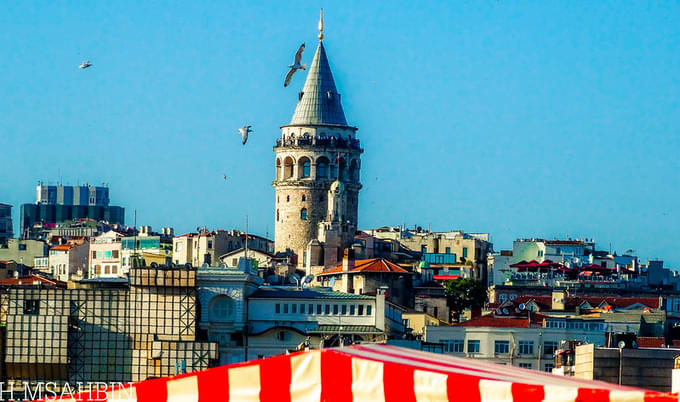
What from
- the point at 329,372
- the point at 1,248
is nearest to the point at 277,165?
the point at 1,248

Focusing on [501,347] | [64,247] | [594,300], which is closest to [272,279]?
[594,300]

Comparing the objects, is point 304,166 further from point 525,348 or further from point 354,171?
point 525,348

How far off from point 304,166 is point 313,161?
75 centimetres

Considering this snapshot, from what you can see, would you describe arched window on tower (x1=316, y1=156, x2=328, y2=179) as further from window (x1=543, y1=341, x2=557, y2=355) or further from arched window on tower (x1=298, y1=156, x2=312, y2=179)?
window (x1=543, y1=341, x2=557, y2=355)

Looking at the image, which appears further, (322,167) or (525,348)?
(322,167)

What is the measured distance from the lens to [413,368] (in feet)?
63.3

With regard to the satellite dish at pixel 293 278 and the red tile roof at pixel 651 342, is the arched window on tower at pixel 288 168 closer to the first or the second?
the satellite dish at pixel 293 278

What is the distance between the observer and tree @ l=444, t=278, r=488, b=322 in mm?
126062

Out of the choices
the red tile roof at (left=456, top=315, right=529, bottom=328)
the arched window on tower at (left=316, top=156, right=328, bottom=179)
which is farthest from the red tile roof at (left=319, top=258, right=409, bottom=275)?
the red tile roof at (left=456, top=315, right=529, bottom=328)

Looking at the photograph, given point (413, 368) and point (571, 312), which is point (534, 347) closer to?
point (571, 312)

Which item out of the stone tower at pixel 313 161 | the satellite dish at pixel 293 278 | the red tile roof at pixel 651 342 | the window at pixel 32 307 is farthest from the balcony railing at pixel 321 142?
the window at pixel 32 307

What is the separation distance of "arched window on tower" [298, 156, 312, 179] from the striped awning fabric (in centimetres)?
12581

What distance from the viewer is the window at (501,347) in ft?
297

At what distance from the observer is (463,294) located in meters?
128
